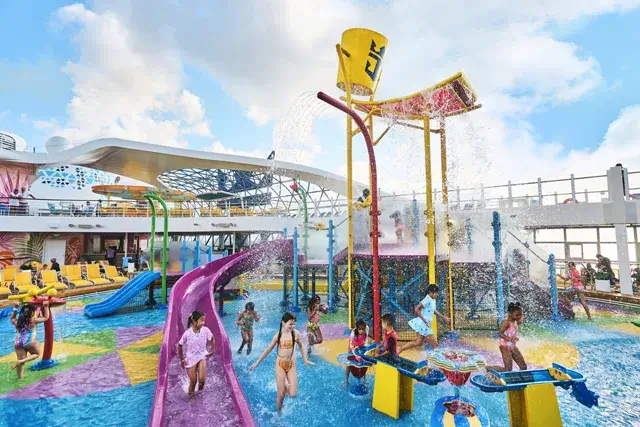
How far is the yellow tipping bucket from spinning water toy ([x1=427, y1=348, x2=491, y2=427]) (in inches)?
245

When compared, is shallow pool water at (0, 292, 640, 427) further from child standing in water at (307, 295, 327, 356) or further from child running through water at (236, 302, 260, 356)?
child standing in water at (307, 295, 327, 356)

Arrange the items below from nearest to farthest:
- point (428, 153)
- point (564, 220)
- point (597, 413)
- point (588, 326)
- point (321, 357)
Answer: point (597, 413) → point (321, 357) → point (428, 153) → point (588, 326) → point (564, 220)

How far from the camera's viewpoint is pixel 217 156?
26.1m

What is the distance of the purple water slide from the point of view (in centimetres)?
425

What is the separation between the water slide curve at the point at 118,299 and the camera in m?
11.2

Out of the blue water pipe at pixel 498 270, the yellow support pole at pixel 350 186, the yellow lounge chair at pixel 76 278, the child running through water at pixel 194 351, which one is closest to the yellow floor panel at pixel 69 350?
the child running through water at pixel 194 351

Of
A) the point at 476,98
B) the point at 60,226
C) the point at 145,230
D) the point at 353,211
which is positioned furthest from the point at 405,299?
the point at 60,226

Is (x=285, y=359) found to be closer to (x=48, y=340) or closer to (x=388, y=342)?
(x=388, y=342)

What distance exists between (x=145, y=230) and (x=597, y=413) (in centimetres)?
2369

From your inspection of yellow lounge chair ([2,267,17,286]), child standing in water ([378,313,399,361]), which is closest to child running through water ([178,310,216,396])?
child standing in water ([378,313,399,361])

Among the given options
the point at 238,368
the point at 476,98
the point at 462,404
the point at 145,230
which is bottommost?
the point at 238,368

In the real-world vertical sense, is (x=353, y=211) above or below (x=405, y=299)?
above

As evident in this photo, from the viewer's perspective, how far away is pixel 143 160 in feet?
86.7

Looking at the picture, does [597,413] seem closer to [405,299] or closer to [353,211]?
[405,299]
